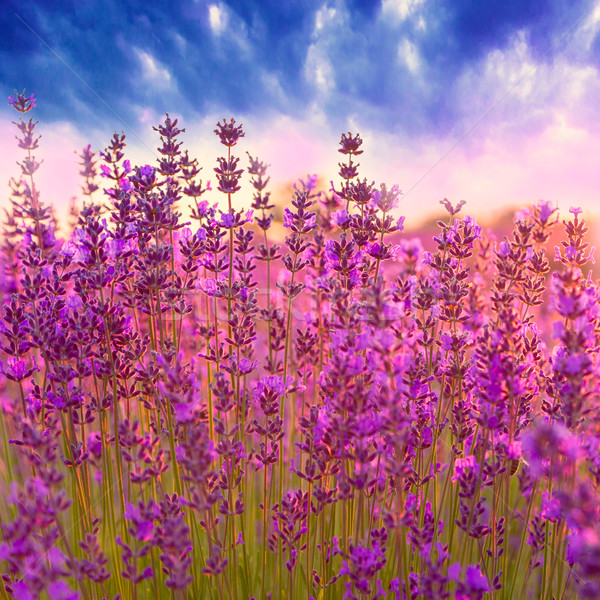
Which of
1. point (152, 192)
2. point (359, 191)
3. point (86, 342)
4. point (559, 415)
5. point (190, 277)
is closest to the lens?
point (559, 415)

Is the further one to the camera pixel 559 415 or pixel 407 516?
pixel 559 415

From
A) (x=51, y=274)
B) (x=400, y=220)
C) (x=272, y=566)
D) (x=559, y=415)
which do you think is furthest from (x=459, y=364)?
(x=51, y=274)

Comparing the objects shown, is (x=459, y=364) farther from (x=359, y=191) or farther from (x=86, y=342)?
(x=86, y=342)

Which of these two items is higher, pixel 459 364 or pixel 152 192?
pixel 152 192

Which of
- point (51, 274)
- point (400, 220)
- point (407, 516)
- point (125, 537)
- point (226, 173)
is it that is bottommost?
point (125, 537)

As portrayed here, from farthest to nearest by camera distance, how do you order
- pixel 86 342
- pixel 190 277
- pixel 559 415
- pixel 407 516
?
pixel 190 277 < pixel 86 342 < pixel 559 415 < pixel 407 516

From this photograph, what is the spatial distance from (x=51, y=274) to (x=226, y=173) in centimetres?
109

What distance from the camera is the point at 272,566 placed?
2971 mm

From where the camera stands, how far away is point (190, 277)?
3.12 m

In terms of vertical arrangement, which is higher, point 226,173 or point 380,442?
point 226,173

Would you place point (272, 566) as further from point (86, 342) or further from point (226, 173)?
point (226, 173)

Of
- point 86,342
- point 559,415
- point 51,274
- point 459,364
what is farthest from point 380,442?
point 51,274

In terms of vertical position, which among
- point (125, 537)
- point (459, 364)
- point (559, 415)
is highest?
point (459, 364)

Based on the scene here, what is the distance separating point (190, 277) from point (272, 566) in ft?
5.68
